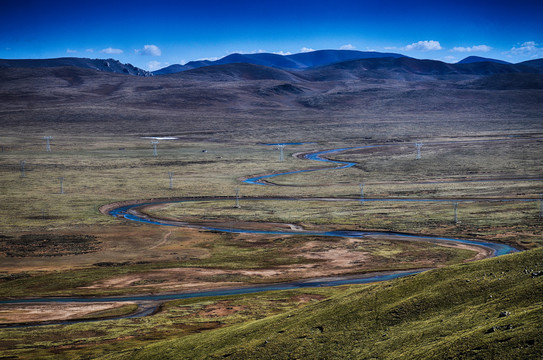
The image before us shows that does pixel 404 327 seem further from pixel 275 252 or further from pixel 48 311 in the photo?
Answer: pixel 275 252

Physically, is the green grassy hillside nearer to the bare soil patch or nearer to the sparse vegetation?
the sparse vegetation

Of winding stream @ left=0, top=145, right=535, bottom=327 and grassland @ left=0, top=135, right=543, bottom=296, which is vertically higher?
Answer: grassland @ left=0, top=135, right=543, bottom=296

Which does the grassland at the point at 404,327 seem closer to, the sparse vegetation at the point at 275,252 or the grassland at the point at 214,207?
the sparse vegetation at the point at 275,252

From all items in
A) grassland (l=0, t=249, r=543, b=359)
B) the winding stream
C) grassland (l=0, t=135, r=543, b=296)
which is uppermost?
grassland (l=0, t=249, r=543, b=359)

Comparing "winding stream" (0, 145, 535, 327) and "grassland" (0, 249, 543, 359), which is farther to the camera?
"winding stream" (0, 145, 535, 327)

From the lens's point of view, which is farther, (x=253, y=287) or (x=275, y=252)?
(x=275, y=252)

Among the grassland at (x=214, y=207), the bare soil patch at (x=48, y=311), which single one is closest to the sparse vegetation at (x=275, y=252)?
the grassland at (x=214, y=207)

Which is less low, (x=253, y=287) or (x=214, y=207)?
(x=214, y=207)

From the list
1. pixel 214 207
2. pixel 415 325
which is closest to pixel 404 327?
pixel 415 325

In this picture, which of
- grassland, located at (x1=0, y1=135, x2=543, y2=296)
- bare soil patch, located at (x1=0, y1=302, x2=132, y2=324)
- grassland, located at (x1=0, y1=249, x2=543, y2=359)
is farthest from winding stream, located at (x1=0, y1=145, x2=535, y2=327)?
grassland, located at (x1=0, y1=249, x2=543, y2=359)
